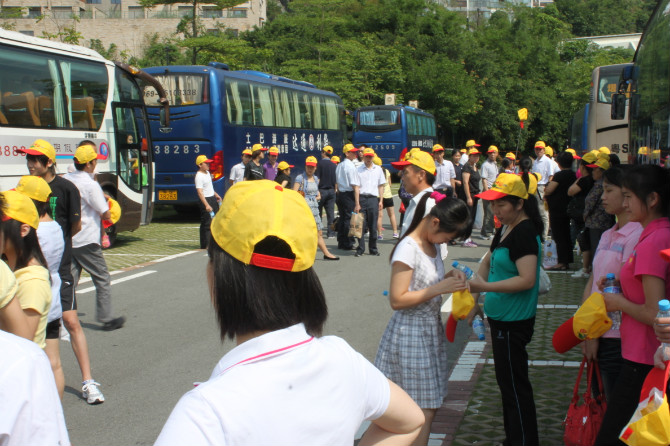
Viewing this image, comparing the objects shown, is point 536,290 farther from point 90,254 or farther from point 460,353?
point 90,254

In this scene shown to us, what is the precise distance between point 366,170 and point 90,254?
644 cm

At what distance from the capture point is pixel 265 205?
1605 mm

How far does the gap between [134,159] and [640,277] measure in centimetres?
1298

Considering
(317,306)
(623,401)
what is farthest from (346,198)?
(317,306)

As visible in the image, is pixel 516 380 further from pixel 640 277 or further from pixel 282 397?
pixel 282 397

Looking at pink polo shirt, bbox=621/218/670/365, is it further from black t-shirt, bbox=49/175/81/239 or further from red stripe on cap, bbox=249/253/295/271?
black t-shirt, bbox=49/175/81/239

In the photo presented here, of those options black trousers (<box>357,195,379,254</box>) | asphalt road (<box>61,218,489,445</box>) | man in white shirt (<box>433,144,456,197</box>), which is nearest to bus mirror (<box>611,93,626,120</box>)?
man in white shirt (<box>433,144,456,197</box>)

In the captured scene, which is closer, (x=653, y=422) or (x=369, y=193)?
(x=653, y=422)

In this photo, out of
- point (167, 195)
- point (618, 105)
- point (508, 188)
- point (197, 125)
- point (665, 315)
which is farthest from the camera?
point (167, 195)

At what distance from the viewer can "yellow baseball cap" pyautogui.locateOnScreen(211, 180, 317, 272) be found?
159cm

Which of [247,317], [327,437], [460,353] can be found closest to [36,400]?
[247,317]

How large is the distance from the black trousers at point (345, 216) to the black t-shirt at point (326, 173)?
127 centimetres

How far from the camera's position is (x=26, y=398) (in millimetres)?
1691

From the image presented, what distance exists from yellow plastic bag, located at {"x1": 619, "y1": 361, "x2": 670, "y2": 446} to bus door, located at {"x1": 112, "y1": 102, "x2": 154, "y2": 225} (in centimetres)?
1293
